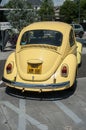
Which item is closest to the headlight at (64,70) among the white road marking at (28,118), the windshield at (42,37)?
the windshield at (42,37)

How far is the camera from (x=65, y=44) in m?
9.24

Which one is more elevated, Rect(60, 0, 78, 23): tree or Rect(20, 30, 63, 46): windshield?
Rect(20, 30, 63, 46): windshield

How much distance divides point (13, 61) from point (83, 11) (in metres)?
53.4

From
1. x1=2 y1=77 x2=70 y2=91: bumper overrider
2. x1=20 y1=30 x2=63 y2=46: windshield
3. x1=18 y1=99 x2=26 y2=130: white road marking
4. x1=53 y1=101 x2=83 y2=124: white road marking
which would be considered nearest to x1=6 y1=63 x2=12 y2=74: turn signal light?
x1=2 y1=77 x2=70 y2=91: bumper overrider

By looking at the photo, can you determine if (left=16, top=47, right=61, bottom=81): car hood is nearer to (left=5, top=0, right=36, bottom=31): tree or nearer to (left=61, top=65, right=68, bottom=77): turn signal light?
(left=61, top=65, right=68, bottom=77): turn signal light

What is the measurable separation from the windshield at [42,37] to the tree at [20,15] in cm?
1280

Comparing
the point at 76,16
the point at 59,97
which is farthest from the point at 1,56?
the point at 76,16

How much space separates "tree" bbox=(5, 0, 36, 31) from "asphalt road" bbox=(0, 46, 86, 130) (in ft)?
44.5

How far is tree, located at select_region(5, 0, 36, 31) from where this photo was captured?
22.5 metres

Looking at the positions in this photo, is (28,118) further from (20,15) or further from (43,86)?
(20,15)

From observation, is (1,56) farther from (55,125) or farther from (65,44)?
(55,125)

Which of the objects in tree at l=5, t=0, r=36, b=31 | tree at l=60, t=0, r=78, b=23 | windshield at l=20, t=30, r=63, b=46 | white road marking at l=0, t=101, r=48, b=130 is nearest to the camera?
white road marking at l=0, t=101, r=48, b=130

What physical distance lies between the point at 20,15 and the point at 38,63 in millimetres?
14776

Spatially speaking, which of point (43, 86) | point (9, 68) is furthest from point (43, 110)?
point (9, 68)
